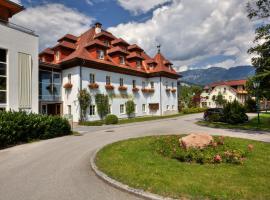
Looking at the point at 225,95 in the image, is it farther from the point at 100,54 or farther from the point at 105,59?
the point at 100,54

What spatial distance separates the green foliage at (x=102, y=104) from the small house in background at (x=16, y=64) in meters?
9.33

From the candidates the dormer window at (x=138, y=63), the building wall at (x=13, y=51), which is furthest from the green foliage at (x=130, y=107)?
the building wall at (x=13, y=51)

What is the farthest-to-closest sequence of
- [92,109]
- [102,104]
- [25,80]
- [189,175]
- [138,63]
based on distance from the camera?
1. [138,63]
2. [102,104]
3. [92,109]
4. [25,80]
5. [189,175]

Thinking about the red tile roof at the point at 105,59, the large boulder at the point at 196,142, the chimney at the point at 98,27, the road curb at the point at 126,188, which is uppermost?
the chimney at the point at 98,27

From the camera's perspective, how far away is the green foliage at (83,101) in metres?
26.8

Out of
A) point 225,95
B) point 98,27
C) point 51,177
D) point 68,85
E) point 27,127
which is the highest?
point 98,27

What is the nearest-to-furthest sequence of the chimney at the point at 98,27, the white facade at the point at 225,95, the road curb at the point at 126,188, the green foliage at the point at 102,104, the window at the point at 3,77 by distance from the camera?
the road curb at the point at 126,188 < the window at the point at 3,77 < the green foliage at the point at 102,104 < the chimney at the point at 98,27 < the white facade at the point at 225,95

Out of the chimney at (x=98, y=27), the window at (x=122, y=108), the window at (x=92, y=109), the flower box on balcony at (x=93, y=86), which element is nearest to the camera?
the flower box on balcony at (x=93, y=86)

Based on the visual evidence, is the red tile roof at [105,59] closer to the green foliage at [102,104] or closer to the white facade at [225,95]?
the green foliage at [102,104]

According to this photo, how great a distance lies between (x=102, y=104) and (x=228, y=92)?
59.5 metres

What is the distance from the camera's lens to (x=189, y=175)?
7.04m

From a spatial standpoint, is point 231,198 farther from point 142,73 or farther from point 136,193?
point 142,73

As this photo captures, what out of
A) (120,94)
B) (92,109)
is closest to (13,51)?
(92,109)

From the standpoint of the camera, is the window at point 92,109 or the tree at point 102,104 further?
the tree at point 102,104
